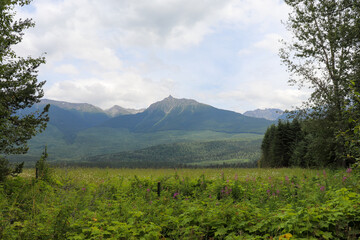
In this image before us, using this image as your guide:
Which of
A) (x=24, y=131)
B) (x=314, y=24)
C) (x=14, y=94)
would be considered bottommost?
(x=24, y=131)

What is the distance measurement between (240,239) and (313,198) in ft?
12.3

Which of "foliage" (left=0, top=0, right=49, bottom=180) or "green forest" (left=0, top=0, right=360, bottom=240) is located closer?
"green forest" (left=0, top=0, right=360, bottom=240)

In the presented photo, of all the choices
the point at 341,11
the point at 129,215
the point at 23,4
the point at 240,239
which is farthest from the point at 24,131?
the point at 341,11

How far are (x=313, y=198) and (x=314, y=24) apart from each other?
63.5ft

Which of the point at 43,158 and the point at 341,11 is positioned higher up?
the point at 341,11

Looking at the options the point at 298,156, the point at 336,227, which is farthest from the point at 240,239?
the point at 298,156

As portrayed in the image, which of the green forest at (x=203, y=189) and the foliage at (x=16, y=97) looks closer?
the green forest at (x=203, y=189)

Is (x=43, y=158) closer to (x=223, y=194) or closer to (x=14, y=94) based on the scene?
(x=14, y=94)

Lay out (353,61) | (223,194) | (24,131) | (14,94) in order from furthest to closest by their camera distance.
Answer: (353,61) → (14,94) → (24,131) → (223,194)

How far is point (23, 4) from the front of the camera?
11.7 m

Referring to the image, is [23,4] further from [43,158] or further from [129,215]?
[129,215]

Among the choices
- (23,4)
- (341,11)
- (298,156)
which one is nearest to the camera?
(23,4)

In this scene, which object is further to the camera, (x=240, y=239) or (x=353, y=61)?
(x=353, y=61)

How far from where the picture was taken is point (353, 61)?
18.0m
